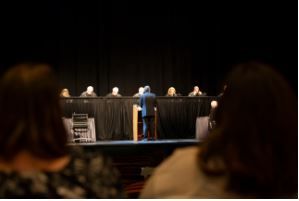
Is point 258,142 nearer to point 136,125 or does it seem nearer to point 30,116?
point 30,116

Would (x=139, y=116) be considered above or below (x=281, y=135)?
below

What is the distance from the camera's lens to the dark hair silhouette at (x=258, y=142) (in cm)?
106

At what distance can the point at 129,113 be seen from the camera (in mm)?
9828

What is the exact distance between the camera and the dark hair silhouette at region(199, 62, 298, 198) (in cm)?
106

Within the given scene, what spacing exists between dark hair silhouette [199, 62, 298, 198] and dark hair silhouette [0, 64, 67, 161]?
403 millimetres

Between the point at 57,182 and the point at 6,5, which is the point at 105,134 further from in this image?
the point at 57,182

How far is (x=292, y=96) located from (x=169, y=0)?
11731 mm

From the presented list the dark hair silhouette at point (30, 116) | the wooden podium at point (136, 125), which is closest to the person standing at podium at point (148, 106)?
the wooden podium at point (136, 125)

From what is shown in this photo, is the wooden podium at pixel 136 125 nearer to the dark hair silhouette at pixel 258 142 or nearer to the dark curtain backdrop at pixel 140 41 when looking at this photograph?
the dark curtain backdrop at pixel 140 41

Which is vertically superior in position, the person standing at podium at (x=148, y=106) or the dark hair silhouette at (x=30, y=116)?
the dark hair silhouette at (x=30, y=116)

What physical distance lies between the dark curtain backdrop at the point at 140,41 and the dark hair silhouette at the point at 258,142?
10529mm

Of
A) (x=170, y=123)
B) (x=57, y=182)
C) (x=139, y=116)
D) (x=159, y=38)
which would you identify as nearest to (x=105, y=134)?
(x=139, y=116)

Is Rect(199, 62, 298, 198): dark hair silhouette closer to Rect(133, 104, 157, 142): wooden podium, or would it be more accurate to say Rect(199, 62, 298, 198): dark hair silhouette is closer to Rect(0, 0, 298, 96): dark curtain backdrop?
Rect(133, 104, 157, 142): wooden podium

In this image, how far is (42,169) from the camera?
3.84 feet
